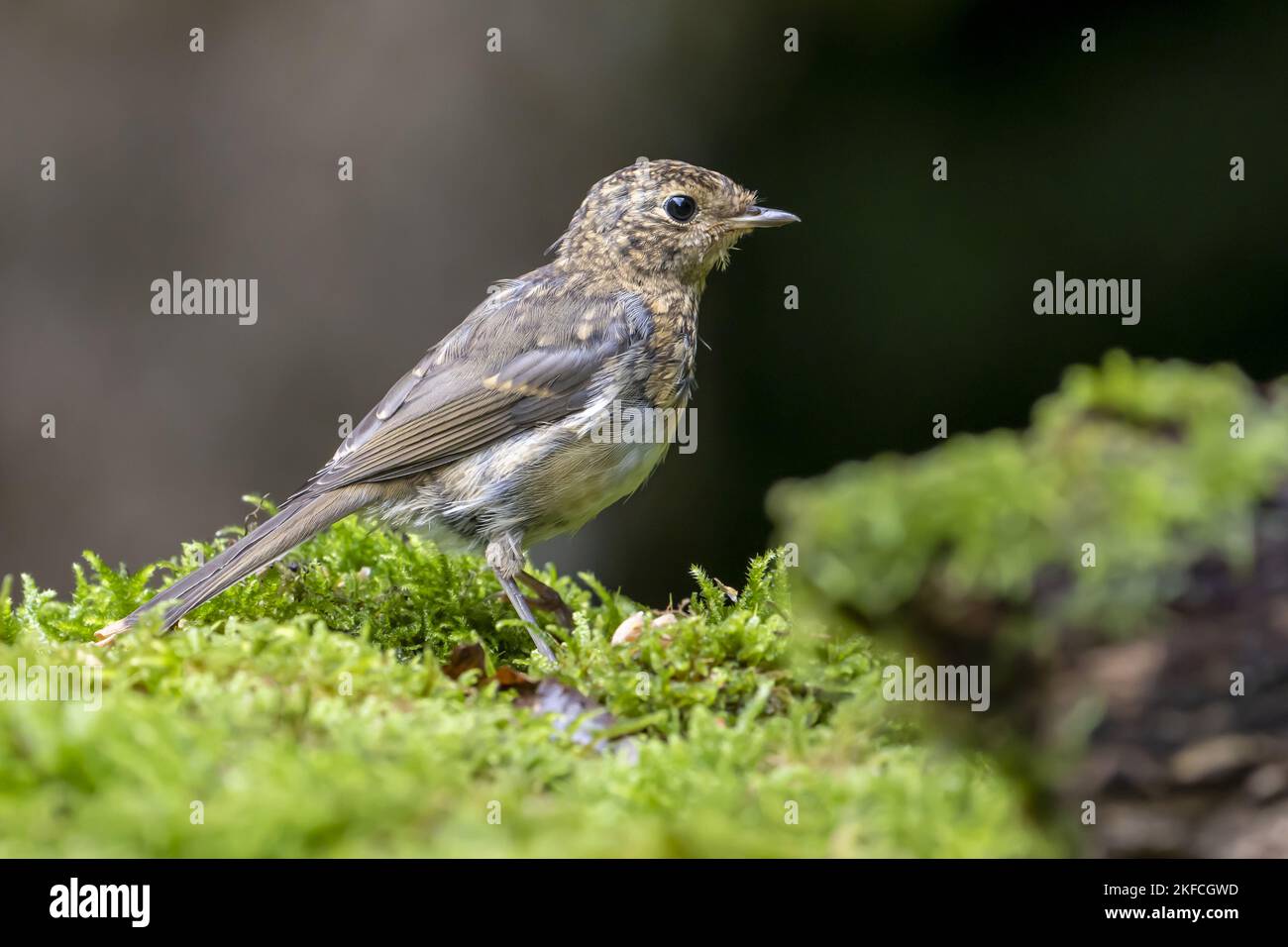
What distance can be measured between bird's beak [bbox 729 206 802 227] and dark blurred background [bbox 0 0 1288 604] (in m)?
2.30

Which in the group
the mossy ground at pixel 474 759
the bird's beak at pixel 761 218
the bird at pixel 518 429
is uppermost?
the bird's beak at pixel 761 218

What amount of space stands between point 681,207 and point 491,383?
4.12ft

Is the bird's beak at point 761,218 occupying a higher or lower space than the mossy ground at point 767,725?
higher

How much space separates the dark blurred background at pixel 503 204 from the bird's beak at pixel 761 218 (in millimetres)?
2297

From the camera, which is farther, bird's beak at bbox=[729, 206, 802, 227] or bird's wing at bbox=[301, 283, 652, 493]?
bird's beak at bbox=[729, 206, 802, 227]

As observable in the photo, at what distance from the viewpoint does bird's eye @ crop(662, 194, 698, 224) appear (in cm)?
555

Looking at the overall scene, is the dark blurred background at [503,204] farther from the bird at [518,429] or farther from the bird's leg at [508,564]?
the bird's leg at [508,564]

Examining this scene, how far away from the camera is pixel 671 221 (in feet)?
18.2

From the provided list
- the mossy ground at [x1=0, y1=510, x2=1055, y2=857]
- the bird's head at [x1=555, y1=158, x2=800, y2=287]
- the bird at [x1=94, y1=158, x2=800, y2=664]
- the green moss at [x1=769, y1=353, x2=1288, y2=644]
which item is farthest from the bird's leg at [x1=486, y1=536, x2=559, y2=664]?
the green moss at [x1=769, y1=353, x2=1288, y2=644]

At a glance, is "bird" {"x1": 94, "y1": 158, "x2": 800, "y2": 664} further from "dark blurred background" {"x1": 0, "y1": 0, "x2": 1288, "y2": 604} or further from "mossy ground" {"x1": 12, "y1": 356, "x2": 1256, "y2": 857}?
"dark blurred background" {"x1": 0, "y1": 0, "x2": 1288, "y2": 604}

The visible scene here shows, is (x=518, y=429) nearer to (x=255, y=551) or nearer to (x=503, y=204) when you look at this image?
(x=255, y=551)

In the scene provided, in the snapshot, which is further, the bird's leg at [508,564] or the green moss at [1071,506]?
the bird's leg at [508,564]

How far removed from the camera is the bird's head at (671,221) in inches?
219

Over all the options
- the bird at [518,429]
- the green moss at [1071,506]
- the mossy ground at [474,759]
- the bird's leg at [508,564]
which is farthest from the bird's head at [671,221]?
the green moss at [1071,506]
